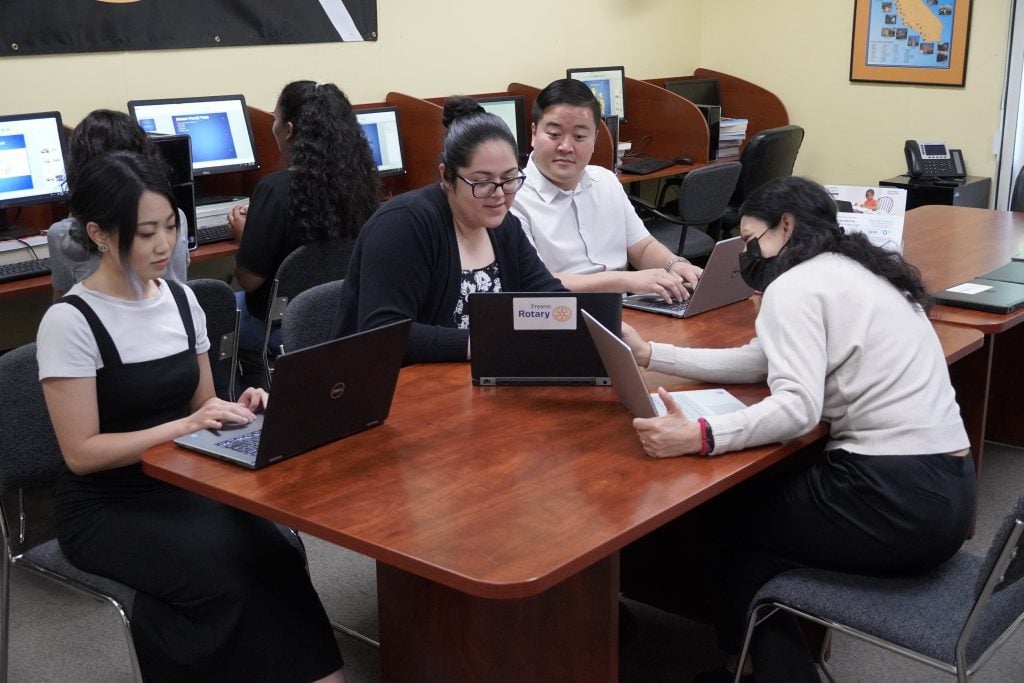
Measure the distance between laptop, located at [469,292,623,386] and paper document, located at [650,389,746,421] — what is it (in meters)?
0.17

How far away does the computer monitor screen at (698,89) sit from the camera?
240 inches

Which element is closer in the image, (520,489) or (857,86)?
(520,489)

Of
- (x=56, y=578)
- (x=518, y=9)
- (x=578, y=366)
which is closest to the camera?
(x=56, y=578)

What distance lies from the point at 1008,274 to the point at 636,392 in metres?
1.69

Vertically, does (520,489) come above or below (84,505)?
above

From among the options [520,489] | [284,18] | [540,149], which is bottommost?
[520,489]

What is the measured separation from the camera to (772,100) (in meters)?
6.25

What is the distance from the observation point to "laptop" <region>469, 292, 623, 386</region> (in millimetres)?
2084

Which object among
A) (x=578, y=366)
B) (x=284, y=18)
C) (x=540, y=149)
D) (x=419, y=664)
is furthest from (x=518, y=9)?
(x=419, y=664)

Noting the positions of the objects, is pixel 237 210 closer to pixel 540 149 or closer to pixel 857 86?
pixel 540 149

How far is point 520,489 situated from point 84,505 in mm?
875

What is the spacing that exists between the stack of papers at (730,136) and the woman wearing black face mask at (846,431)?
393cm

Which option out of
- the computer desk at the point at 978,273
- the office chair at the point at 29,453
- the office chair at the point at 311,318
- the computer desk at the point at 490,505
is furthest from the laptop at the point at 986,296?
the office chair at the point at 29,453

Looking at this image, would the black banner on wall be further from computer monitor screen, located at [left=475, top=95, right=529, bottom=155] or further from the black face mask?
the black face mask
